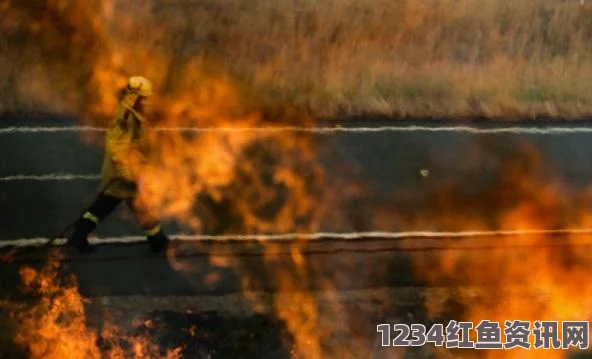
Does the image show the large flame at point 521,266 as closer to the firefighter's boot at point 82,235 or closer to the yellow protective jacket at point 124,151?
the yellow protective jacket at point 124,151

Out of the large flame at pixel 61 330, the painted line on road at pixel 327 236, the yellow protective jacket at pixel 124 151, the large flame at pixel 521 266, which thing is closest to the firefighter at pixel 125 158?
the yellow protective jacket at pixel 124 151

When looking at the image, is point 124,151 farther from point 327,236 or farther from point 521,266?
point 521,266

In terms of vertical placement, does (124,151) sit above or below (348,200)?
below

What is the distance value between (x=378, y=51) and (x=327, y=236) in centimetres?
357

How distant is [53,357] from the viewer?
19.6 ft

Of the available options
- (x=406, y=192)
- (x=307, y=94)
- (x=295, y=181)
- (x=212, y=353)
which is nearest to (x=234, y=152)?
(x=295, y=181)

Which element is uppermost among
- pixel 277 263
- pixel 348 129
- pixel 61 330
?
pixel 348 129

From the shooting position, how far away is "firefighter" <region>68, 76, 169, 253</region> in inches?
238

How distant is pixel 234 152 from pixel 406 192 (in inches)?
81.7

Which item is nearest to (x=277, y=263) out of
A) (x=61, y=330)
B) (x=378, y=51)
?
(x=61, y=330)

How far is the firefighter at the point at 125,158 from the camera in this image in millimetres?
6043

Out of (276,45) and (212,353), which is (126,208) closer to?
(212,353)

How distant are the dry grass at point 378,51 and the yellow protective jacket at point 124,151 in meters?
2.93

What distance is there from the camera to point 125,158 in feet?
20.2
